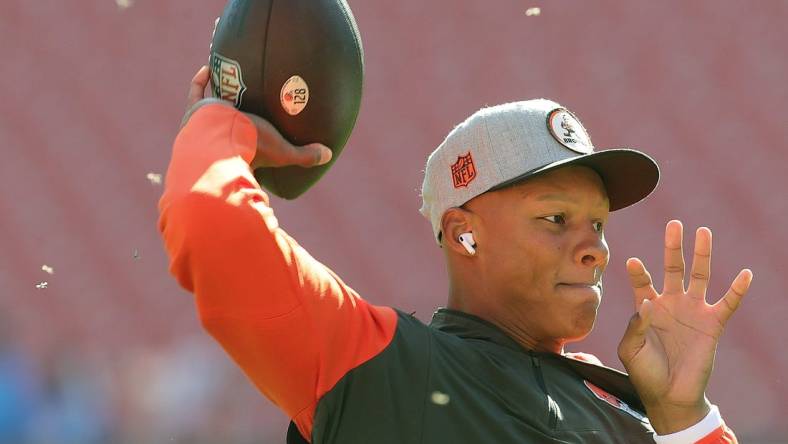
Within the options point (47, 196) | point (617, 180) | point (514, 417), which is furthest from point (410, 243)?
point (514, 417)

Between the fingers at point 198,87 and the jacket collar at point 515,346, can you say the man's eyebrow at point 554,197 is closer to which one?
the jacket collar at point 515,346

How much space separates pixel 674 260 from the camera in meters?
1.59

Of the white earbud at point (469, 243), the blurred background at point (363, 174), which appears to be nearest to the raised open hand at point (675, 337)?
the white earbud at point (469, 243)

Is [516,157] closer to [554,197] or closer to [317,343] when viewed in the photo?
[554,197]

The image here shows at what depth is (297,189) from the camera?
4.93ft

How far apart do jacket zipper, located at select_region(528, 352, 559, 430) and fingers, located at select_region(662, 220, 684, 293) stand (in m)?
0.24

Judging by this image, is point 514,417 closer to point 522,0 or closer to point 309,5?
point 309,5

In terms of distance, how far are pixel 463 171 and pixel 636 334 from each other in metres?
0.34

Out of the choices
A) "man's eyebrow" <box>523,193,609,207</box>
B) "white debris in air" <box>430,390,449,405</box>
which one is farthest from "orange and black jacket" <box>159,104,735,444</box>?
"man's eyebrow" <box>523,193,609,207</box>

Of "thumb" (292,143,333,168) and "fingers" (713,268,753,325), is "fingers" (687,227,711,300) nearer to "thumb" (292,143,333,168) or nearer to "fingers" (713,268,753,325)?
"fingers" (713,268,753,325)

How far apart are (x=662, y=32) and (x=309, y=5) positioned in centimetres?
323

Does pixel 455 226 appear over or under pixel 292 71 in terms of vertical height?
under

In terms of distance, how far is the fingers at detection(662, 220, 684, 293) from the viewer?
157 cm

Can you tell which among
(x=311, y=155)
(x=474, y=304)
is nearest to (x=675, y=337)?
(x=474, y=304)
